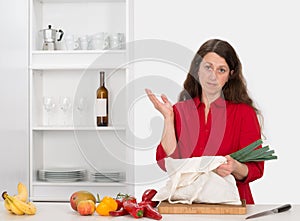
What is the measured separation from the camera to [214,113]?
8.64 feet

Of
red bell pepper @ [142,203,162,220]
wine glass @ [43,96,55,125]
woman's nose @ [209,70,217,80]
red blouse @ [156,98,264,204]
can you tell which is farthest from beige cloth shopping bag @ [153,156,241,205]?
wine glass @ [43,96,55,125]

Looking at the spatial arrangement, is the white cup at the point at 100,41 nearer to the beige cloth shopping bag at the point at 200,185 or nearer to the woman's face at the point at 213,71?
the woman's face at the point at 213,71

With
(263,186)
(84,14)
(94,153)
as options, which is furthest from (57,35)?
(263,186)

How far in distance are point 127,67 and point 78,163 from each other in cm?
82

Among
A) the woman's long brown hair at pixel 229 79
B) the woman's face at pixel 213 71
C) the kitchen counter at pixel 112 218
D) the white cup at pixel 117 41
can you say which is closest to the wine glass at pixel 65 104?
the white cup at pixel 117 41

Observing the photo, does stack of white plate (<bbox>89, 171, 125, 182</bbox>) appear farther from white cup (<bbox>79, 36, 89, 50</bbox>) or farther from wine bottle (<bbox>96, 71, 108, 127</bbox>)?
white cup (<bbox>79, 36, 89, 50</bbox>)

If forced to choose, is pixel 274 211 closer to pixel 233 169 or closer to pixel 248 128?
pixel 233 169

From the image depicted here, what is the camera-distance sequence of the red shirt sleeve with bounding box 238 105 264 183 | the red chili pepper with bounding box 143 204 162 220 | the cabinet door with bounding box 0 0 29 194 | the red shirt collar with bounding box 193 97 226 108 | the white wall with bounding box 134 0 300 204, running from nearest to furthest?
the red chili pepper with bounding box 143 204 162 220 < the red shirt sleeve with bounding box 238 105 264 183 < the red shirt collar with bounding box 193 97 226 108 < the cabinet door with bounding box 0 0 29 194 < the white wall with bounding box 134 0 300 204

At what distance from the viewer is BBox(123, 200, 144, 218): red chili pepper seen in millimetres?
2000

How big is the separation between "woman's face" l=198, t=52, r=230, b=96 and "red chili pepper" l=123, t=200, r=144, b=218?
0.77m

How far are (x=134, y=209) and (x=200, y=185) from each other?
27 centimetres

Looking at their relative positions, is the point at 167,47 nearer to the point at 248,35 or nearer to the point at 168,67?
the point at 168,67

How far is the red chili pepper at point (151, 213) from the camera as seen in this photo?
1.97 metres

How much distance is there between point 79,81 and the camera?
413 centimetres
